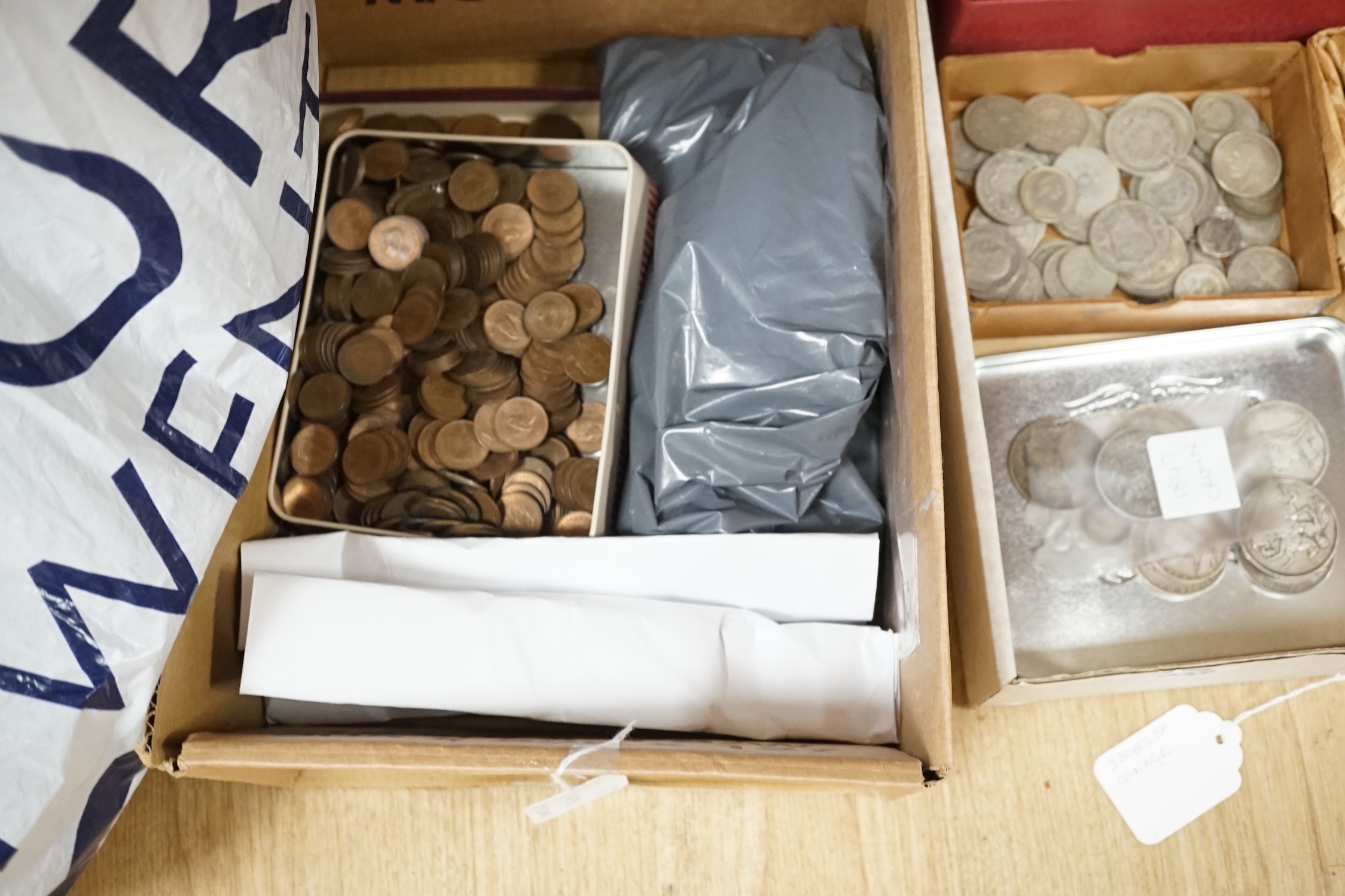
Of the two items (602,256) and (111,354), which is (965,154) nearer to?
(602,256)

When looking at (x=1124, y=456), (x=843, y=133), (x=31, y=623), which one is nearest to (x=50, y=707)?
(x=31, y=623)

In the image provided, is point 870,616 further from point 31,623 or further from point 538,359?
point 31,623

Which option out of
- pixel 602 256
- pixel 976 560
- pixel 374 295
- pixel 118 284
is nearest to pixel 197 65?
pixel 118 284

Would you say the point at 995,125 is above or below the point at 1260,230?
above

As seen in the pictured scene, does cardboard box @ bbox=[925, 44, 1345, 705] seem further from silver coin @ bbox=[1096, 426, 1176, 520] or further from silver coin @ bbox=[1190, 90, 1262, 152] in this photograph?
silver coin @ bbox=[1190, 90, 1262, 152]

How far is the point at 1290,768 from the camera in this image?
2.96 ft

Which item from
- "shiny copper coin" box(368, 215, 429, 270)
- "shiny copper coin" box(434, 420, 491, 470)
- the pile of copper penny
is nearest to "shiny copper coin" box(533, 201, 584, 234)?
the pile of copper penny

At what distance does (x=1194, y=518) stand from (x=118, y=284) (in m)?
1.00

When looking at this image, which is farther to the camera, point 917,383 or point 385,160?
point 385,160

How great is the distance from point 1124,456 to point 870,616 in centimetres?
37

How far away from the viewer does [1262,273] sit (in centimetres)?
102

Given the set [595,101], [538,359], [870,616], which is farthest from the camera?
[595,101]

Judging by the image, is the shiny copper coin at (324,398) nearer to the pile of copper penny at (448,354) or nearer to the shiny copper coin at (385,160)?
the pile of copper penny at (448,354)

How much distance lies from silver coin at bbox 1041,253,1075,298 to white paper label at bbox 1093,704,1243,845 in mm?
449
